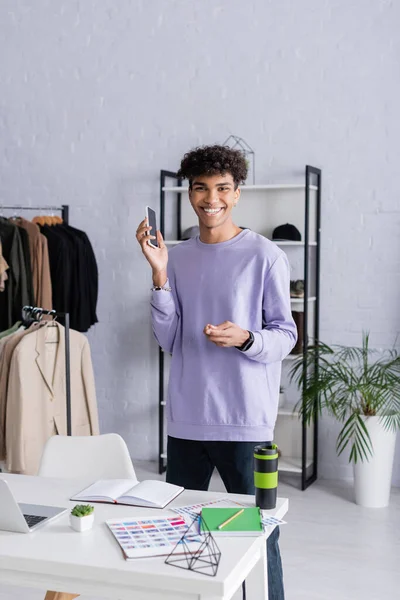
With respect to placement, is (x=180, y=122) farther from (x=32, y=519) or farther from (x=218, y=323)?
(x=32, y=519)

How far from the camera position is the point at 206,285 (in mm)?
2498

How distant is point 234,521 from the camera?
1.90 metres

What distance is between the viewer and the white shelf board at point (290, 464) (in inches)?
187

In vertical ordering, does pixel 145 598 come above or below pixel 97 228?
below

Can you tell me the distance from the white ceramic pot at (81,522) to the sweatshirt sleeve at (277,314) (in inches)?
30.2

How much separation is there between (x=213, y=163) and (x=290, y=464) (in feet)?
9.23

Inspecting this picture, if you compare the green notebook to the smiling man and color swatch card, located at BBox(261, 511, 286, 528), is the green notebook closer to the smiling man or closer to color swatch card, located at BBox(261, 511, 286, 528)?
color swatch card, located at BBox(261, 511, 286, 528)

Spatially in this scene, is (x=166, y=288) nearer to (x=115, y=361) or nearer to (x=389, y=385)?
(x=389, y=385)

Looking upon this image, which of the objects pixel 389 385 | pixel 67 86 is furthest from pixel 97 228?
pixel 389 385

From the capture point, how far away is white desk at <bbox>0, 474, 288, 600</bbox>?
5.21ft

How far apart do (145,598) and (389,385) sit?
2995 mm

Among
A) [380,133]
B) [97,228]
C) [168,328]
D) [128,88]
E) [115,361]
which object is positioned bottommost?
[115,361]

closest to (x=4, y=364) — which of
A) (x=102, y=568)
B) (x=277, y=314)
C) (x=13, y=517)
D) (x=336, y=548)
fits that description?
(x=336, y=548)

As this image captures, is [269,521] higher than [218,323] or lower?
lower
